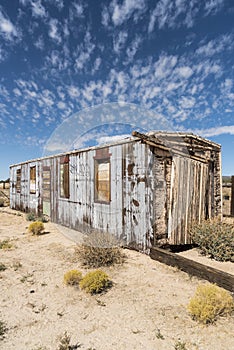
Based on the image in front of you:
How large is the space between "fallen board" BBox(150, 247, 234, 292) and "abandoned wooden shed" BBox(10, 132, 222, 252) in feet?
1.53

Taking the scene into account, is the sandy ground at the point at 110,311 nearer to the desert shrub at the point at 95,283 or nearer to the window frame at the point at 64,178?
the desert shrub at the point at 95,283

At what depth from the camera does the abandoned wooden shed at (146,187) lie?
6.07 m

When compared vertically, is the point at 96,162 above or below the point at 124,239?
above

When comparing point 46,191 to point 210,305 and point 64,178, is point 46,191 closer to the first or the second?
point 64,178

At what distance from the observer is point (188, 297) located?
3.84 metres

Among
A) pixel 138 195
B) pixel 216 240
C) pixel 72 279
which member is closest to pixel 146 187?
pixel 138 195

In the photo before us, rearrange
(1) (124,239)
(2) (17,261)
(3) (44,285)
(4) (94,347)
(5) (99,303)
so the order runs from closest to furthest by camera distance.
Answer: (4) (94,347) < (5) (99,303) < (3) (44,285) < (2) (17,261) < (1) (124,239)

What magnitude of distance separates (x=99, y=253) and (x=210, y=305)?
3016 mm

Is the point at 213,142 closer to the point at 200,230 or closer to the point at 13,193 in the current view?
the point at 200,230

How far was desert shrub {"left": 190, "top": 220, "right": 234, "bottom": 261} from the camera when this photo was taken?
5547 millimetres

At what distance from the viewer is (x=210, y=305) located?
10.4 feet

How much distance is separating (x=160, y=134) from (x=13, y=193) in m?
15.4

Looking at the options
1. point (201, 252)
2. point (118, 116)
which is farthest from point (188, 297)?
point (118, 116)

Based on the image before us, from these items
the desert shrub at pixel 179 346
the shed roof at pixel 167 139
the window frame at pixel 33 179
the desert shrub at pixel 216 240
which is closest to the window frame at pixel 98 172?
the shed roof at pixel 167 139
